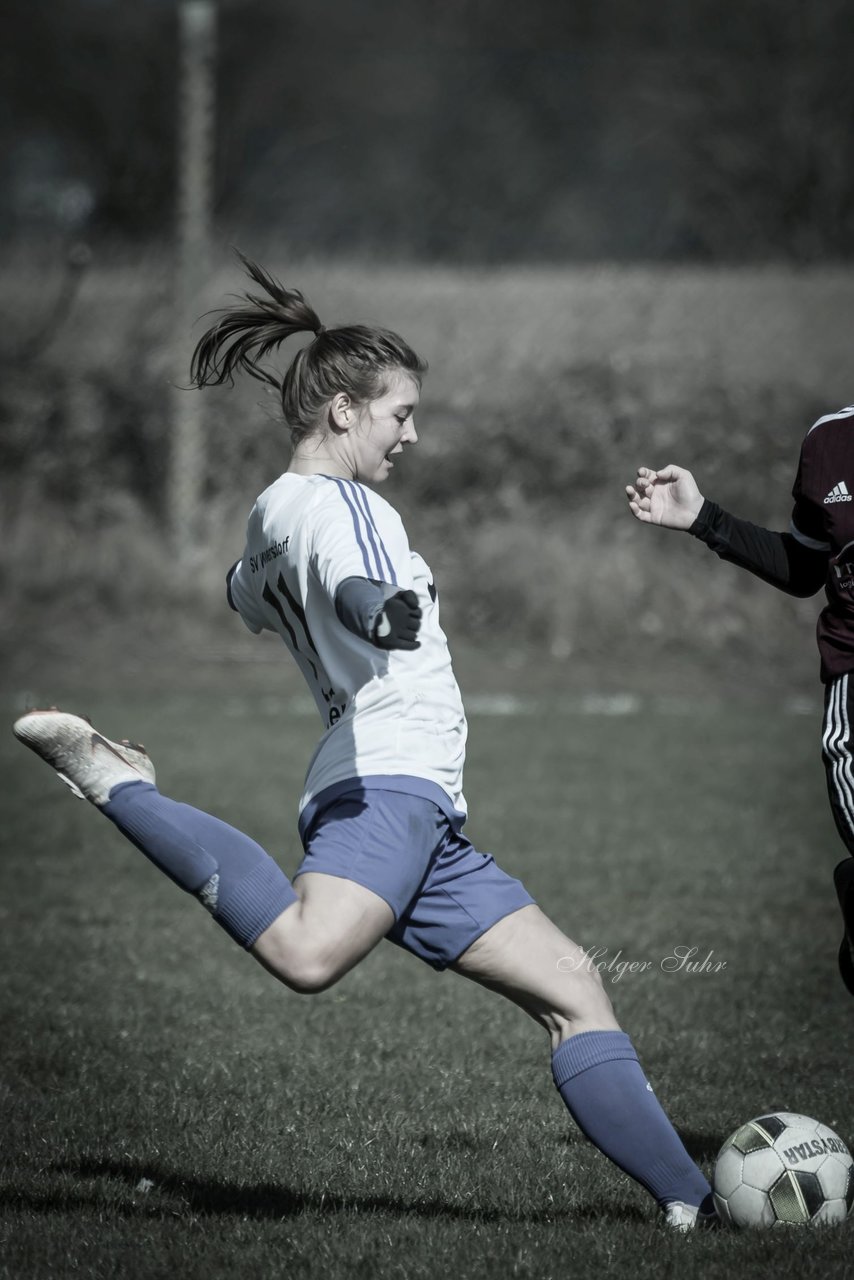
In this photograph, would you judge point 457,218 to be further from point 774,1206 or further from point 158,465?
point 774,1206

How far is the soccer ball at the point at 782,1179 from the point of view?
3244 mm

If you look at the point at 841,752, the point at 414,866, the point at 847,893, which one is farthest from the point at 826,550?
the point at 414,866

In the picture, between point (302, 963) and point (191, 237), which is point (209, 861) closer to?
point (302, 963)

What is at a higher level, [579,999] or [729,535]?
[729,535]

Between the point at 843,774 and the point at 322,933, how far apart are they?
134cm

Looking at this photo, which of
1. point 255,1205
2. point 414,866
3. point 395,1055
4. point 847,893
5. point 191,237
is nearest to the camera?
point 414,866

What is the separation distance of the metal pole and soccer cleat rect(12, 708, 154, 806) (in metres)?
11.0

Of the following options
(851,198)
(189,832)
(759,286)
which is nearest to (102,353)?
(759,286)

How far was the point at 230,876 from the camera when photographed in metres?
3.05

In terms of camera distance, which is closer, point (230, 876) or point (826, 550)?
point (230, 876)

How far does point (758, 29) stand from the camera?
22.6 metres

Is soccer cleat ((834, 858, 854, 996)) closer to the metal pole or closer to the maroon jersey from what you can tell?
the maroon jersey

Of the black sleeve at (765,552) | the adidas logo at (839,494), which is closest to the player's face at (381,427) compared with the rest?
the black sleeve at (765,552)

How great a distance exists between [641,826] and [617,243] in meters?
14.7
